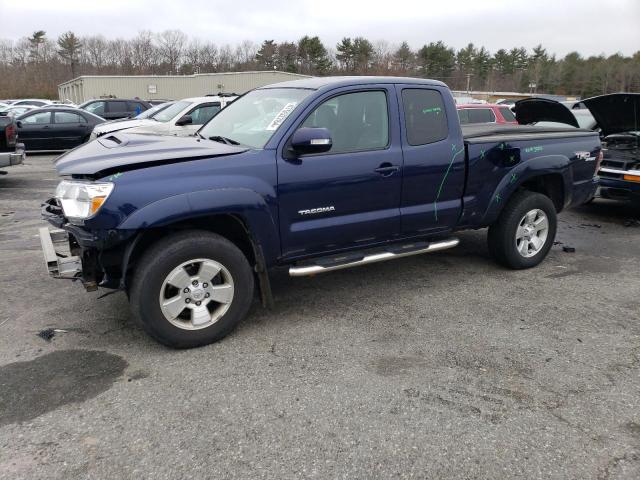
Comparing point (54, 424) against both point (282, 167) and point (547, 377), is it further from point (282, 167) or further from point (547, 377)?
point (547, 377)

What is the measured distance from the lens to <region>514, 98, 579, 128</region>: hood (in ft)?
24.3

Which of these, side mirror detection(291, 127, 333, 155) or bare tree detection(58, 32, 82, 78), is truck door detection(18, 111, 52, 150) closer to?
side mirror detection(291, 127, 333, 155)

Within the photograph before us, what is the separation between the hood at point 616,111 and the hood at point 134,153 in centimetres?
615

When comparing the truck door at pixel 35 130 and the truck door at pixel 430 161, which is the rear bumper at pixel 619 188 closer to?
the truck door at pixel 430 161

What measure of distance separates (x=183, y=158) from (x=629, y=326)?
372cm

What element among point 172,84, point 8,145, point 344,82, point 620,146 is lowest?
point 620,146

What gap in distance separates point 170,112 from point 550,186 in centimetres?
908

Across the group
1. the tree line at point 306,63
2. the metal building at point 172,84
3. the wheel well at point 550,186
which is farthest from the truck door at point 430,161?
the tree line at point 306,63

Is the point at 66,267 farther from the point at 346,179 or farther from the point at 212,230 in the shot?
the point at 346,179

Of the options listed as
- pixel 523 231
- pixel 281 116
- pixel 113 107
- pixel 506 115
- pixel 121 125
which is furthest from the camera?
pixel 113 107

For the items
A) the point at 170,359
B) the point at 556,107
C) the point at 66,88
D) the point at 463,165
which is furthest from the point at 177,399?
the point at 66,88

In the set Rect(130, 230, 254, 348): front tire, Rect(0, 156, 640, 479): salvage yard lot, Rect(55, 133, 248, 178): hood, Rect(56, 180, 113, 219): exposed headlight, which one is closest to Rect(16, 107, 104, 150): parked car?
Rect(0, 156, 640, 479): salvage yard lot

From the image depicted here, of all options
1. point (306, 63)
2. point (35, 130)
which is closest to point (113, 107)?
point (35, 130)

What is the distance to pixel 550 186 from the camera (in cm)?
555
